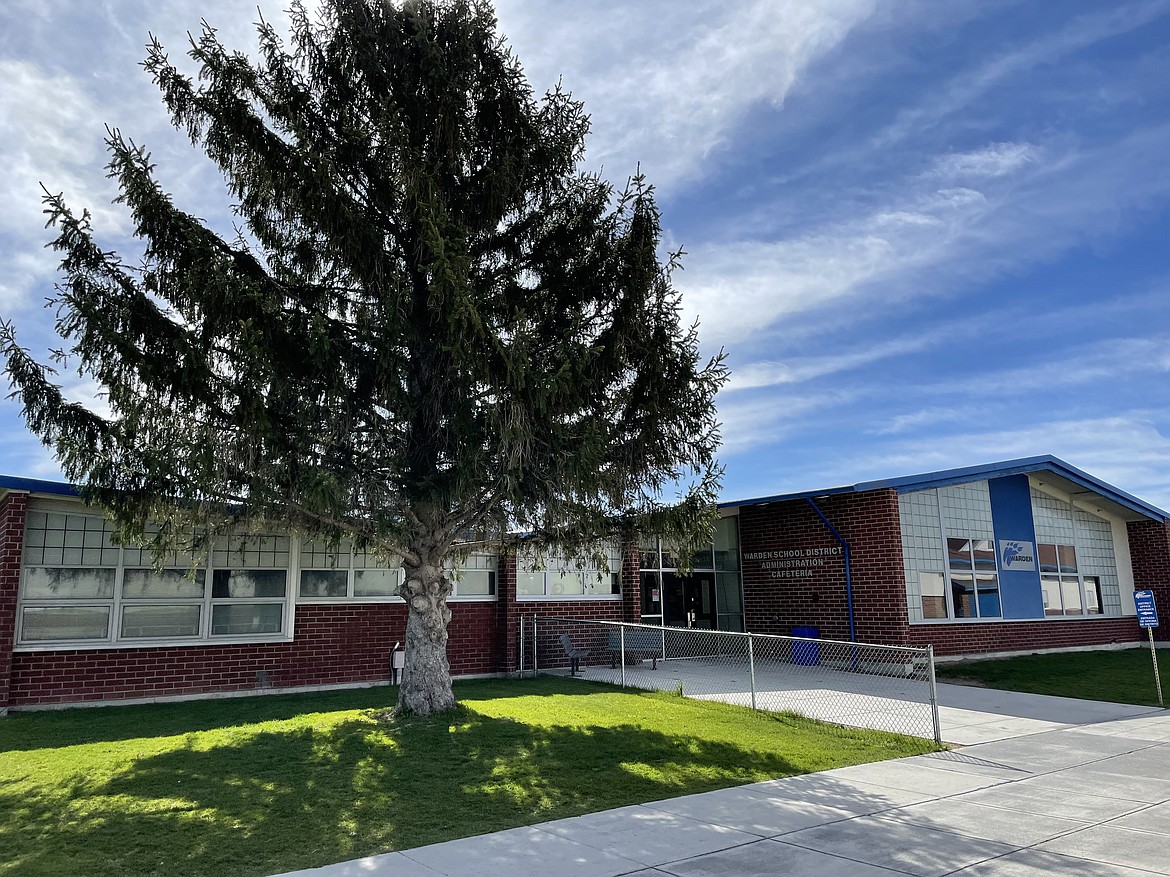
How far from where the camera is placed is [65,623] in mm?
12109

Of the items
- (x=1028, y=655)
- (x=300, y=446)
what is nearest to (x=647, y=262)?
(x=300, y=446)

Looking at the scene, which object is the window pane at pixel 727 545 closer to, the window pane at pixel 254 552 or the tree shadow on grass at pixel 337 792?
the window pane at pixel 254 552

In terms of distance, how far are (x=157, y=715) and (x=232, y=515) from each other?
3069 millimetres

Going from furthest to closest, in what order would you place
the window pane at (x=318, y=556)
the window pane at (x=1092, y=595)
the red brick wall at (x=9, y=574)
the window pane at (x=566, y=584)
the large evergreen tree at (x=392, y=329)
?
1. the window pane at (x=1092, y=595)
2. the window pane at (x=566, y=584)
3. the window pane at (x=318, y=556)
4. the red brick wall at (x=9, y=574)
5. the large evergreen tree at (x=392, y=329)

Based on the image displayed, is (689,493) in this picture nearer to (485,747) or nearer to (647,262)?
(647,262)

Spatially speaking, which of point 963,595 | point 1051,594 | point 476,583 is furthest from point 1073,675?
point 476,583

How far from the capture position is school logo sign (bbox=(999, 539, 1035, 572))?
67.1 ft

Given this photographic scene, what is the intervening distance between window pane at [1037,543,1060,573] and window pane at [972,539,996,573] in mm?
2378

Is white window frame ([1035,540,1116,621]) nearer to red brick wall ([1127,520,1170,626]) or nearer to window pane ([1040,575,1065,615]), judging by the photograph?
window pane ([1040,575,1065,615])

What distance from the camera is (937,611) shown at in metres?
18.3

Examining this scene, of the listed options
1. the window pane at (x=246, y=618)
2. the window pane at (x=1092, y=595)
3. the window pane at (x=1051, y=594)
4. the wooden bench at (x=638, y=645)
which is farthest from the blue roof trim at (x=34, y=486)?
the window pane at (x=1092, y=595)

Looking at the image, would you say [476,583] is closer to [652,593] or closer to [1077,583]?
[652,593]

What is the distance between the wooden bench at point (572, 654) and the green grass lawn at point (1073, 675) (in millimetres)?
7180

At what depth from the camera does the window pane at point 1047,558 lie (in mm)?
21625
